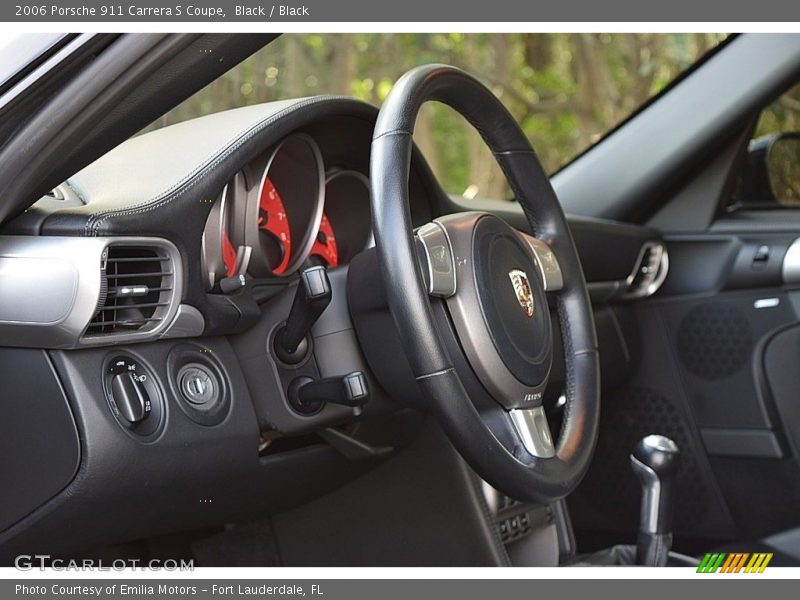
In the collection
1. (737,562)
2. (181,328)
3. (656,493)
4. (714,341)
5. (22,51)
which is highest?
(22,51)

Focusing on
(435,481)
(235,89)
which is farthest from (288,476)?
(235,89)

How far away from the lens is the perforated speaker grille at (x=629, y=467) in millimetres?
2271

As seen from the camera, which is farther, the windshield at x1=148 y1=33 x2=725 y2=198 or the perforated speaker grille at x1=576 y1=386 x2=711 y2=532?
the windshield at x1=148 y1=33 x2=725 y2=198

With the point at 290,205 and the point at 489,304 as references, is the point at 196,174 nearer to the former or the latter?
the point at 290,205

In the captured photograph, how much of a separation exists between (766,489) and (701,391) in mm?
239

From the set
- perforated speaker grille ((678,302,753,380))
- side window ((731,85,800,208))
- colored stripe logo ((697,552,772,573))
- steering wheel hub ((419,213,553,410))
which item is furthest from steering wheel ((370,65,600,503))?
side window ((731,85,800,208))

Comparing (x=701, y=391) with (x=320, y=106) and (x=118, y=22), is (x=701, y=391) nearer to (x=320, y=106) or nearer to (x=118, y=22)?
(x=320, y=106)

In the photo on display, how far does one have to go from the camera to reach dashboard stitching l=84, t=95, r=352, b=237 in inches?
48.8

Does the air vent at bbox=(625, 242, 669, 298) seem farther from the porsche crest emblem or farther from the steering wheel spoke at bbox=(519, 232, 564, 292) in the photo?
the porsche crest emblem

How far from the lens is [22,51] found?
1147mm

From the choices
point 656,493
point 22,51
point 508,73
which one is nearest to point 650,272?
point 656,493

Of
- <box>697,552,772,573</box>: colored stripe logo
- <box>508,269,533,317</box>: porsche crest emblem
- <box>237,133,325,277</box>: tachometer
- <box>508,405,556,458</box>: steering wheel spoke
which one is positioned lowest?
<box>697,552,772,573</box>: colored stripe logo

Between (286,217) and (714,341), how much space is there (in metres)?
1.08

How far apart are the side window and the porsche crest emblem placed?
Answer: 1075 mm
